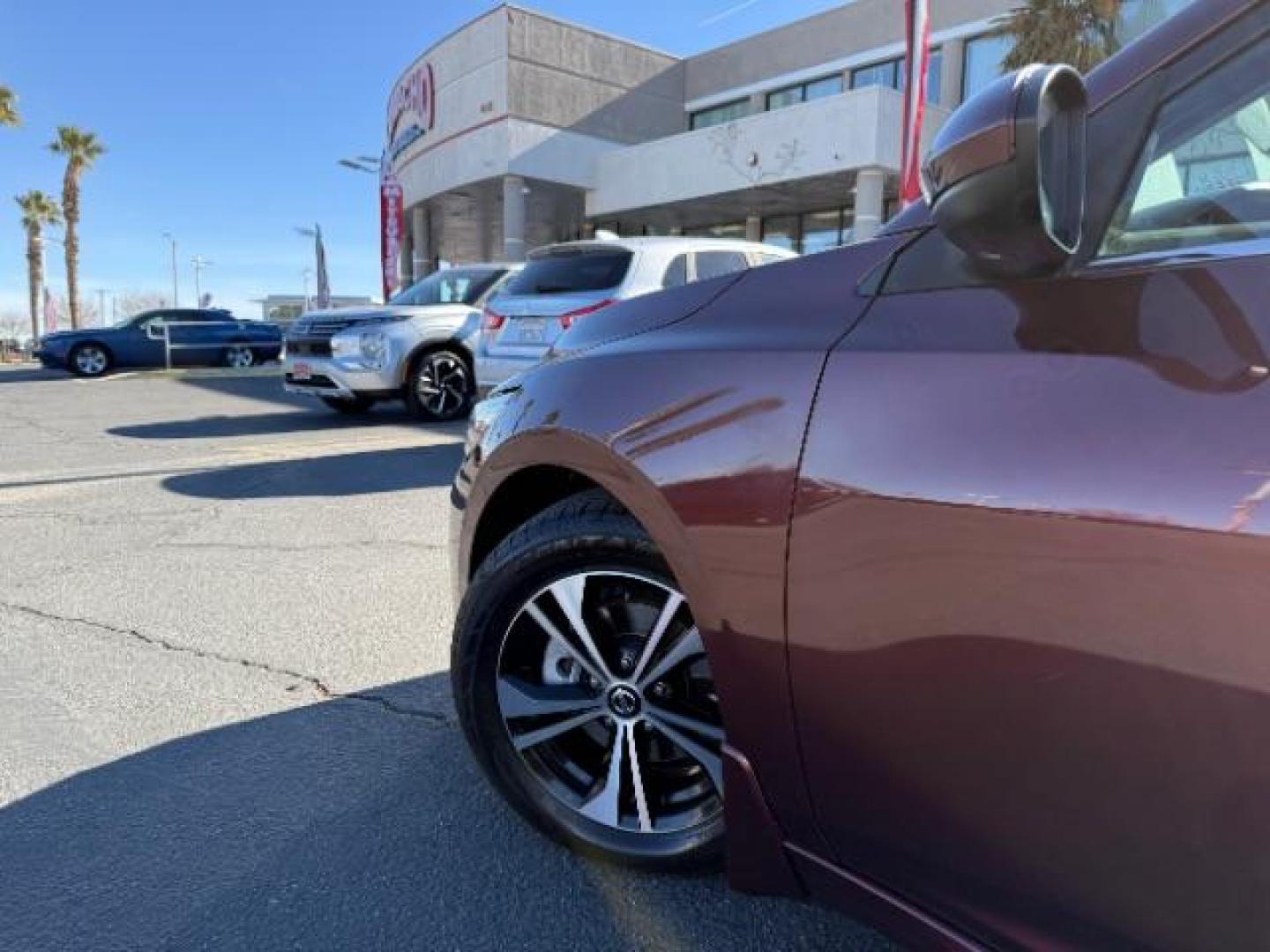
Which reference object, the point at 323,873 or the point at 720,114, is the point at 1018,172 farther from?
the point at 720,114

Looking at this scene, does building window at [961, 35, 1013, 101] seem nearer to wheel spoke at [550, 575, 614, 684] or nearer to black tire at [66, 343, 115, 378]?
black tire at [66, 343, 115, 378]

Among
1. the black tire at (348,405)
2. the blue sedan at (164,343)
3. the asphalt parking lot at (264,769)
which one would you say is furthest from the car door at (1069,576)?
the blue sedan at (164,343)

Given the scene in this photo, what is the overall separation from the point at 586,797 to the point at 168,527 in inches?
158

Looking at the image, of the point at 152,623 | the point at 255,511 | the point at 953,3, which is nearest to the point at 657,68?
the point at 953,3

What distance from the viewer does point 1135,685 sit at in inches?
41.1

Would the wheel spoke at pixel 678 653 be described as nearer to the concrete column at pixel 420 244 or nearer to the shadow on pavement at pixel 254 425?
the shadow on pavement at pixel 254 425

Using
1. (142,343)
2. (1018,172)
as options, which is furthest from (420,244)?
(1018,172)

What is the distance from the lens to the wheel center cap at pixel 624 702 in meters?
1.87

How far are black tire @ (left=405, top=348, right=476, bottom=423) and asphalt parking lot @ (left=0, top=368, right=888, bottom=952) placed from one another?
3915 millimetres

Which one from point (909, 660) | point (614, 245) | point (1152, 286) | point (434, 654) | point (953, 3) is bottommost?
point (434, 654)

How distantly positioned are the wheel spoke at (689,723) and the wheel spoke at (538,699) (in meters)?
0.16

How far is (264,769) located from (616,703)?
1164 millimetres

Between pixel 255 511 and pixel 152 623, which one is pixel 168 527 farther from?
pixel 152 623

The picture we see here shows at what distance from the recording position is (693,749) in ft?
5.90
